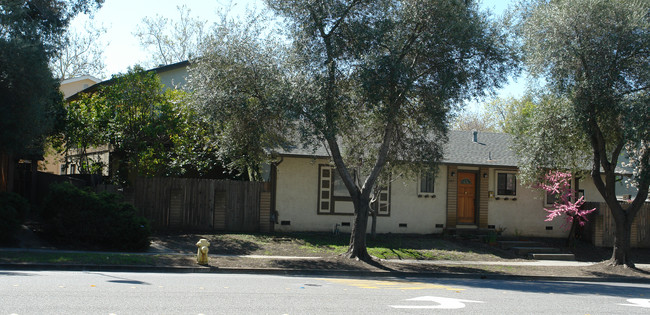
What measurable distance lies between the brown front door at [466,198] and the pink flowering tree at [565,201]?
237 centimetres

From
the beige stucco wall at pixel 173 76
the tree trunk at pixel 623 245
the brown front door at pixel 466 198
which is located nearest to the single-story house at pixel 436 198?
the brown front door at pixel 466 198

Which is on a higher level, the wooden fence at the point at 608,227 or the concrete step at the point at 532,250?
the wooden fence at the point at 608,227

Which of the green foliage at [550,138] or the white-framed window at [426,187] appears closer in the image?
the green foliage at [550,138]

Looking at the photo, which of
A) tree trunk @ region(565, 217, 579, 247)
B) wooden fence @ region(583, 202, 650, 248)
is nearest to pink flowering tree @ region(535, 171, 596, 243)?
tree trunk @ region(565, 217, 579, 247)

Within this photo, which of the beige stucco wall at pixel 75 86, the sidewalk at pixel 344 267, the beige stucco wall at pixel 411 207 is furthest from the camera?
the beige stucco wall at pixel 75 86

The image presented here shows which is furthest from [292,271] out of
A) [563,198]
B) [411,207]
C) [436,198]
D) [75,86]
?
[75,86]

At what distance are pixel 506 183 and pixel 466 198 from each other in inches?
69.9

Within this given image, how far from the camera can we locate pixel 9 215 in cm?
1429

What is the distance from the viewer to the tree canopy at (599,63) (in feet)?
48.9

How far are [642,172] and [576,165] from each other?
3.04 metres

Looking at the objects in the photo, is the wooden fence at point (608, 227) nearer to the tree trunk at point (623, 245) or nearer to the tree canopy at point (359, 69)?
the tree trunk at point (623, 245)

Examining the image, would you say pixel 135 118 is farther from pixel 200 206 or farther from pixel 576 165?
pixel 576 165

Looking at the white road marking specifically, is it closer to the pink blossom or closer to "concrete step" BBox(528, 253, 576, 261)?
"concrete step" BBox(528, 253, 576, 261)

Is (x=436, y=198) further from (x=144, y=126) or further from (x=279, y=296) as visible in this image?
(x=279, y=296)
